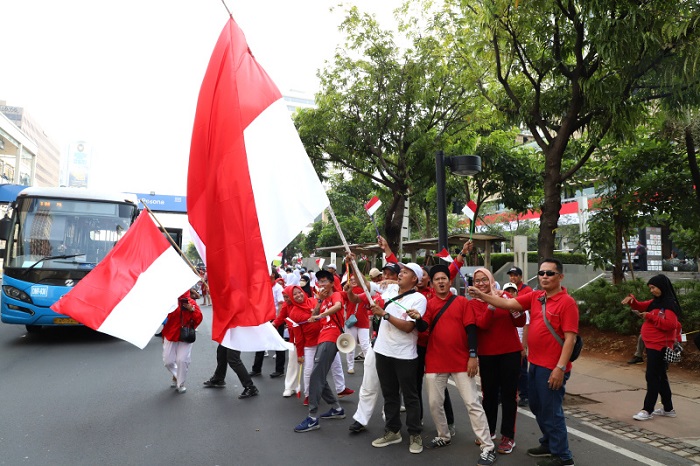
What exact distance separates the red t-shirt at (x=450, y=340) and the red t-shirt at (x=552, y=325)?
57 cm

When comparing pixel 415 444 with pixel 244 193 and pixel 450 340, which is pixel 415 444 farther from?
pixel 244 193

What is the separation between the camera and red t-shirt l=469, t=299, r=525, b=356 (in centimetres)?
500

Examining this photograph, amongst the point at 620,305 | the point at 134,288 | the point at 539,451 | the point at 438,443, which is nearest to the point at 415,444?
the point at 438,443

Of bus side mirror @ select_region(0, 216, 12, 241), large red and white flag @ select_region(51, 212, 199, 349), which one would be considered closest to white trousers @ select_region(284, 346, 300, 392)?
large red and white flag @ select_region(51, 212, 199, 349)

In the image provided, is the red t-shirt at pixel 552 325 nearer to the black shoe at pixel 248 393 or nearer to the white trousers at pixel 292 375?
the white trousers at pixel 292 375

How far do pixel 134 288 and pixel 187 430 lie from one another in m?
2.00

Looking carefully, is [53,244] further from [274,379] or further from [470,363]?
[470,363]

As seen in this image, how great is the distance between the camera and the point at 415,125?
16344 millimetres

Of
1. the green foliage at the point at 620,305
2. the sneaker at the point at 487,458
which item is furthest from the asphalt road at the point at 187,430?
the green foliage at the point at 620,305

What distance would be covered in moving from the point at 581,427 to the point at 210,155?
479 cm

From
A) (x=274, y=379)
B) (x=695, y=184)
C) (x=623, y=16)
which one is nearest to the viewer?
(x=623, y=16)

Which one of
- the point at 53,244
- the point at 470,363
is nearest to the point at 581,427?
the point at 470,363

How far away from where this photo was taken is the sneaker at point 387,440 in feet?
16.7

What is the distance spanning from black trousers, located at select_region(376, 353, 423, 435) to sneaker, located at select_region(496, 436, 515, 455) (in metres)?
0.74
